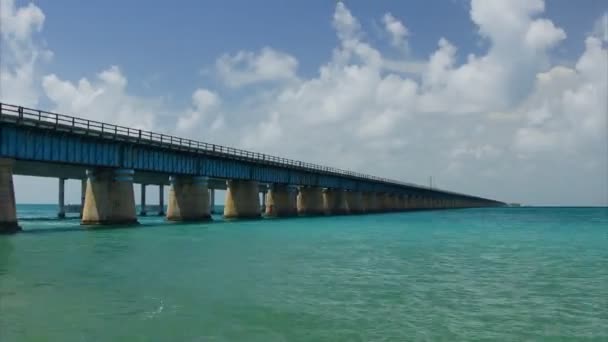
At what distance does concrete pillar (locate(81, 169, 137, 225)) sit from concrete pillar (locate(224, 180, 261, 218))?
89.1 feet

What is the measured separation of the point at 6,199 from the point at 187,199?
3125 cm

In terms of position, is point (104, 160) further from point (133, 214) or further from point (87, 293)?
point (87, 293)

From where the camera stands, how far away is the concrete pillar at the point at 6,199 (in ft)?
136

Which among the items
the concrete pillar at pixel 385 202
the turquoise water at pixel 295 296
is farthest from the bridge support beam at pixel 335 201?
the turquoise water at pixel 295 296

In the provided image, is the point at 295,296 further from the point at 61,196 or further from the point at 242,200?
the point at 61,196

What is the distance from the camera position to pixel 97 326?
13.3m

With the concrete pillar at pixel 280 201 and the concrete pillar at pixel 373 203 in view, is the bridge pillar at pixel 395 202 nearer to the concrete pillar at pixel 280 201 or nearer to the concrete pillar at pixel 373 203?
the concrete pillar at pixel 373 203

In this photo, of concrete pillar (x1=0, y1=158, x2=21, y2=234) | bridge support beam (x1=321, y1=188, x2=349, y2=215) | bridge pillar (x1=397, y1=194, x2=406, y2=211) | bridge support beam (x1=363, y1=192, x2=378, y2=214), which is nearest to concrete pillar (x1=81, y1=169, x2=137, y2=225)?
concrete pillar (x1=0, y1=158, x2=21, y2=234)

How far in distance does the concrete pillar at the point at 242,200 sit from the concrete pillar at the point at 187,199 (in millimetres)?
10973

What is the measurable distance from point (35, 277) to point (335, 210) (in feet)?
332

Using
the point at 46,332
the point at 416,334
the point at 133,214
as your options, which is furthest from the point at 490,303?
the point at 133,214

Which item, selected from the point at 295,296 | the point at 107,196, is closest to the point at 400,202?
the point at 107,196

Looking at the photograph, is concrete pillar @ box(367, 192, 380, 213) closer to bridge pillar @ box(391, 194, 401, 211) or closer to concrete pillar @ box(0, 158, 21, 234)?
bridge pillar @ box(391, 194, 401, 211)

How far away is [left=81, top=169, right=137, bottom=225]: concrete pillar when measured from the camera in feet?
182
